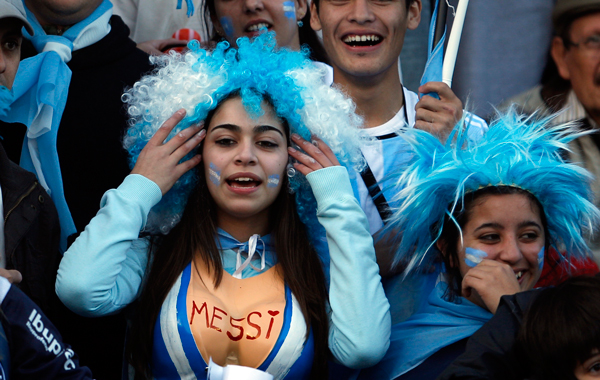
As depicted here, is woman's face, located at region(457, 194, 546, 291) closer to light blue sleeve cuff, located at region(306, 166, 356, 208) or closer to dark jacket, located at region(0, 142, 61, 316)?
light blue sleeve cuff, located at region(306, 166, 356, 208)

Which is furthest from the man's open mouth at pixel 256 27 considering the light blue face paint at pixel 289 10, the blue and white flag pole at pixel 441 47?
the blue and white flag pole at pixel 441 47

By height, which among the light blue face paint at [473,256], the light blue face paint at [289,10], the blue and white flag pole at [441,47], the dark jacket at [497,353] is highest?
the light blue face paint at [289,10]

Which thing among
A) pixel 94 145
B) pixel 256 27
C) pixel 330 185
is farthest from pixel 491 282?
pixel 256 27

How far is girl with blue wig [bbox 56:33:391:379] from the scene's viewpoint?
2.62m

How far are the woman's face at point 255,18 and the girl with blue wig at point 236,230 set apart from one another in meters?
0.75

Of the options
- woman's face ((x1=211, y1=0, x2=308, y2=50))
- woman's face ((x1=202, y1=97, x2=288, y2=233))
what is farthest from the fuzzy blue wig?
woman's face ((x1=211, y1=0, x2=308, y2=50))

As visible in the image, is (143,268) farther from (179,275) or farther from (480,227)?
(480,227)

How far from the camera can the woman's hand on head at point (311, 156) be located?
2891mm

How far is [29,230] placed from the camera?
Answer: 9.04ft

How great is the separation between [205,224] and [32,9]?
1.31 metres

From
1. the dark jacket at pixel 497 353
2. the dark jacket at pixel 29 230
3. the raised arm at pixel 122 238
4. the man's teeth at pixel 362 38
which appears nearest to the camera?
the dark jacket at pixel 497 353

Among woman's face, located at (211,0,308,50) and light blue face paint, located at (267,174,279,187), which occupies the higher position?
woman's face, located at (211,0,308,50)

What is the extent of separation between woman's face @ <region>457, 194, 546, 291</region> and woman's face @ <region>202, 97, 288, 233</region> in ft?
2.34

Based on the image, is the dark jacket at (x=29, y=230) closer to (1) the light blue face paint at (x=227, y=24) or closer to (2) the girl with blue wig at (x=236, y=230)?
(2) the girl with blue wig at (x=236, y=230)
